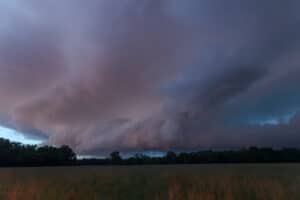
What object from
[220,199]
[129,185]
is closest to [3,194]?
[129,185]

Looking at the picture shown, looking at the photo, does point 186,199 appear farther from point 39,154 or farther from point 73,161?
point 73,161

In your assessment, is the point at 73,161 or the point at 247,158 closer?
the point at 247,158

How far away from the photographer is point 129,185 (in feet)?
53.1

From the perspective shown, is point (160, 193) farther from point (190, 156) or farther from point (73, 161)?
point (73, 161)

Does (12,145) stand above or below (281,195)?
above

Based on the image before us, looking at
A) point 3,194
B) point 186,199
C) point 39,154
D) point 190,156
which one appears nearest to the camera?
point 186,199

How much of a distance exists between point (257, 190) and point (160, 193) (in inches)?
180

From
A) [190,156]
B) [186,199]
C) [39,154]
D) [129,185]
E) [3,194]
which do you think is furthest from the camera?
[190,156]

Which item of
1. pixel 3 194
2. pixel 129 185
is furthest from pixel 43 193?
pixel 129 185

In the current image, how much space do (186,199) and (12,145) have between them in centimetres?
6306

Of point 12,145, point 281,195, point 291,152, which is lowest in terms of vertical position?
point 281,195

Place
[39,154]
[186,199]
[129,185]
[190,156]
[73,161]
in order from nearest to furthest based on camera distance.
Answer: [186,199] → [129,185] → [39,154] → [190,156] → [73,161]

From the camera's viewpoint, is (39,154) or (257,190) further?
(39,154)

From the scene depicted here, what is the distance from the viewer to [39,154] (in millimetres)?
56656
